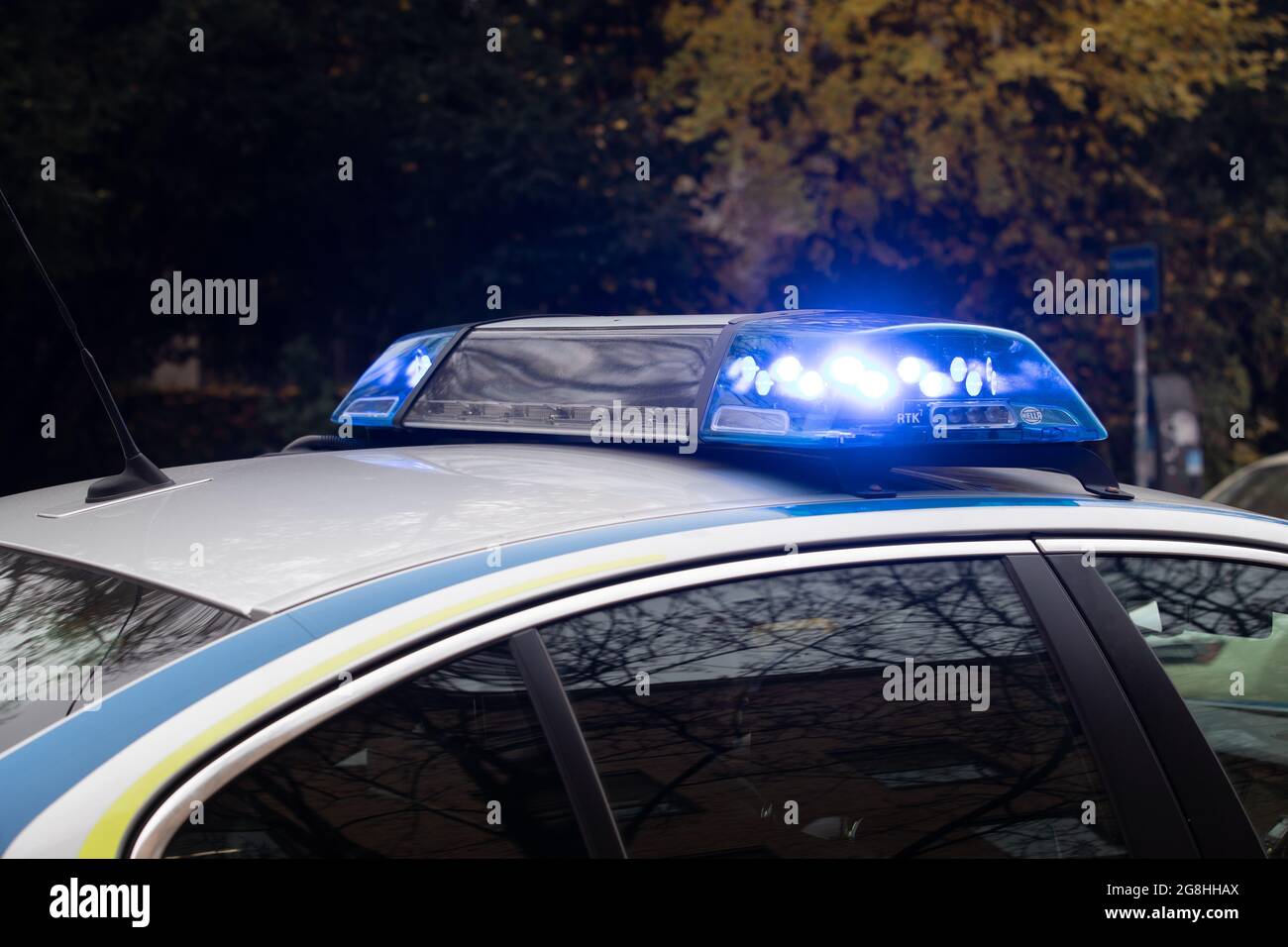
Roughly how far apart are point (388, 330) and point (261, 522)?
1555 centimetres

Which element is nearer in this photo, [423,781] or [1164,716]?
[423,781]

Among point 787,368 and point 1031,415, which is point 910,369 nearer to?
point 787,368

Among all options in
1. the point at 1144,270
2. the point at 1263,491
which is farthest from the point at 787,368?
the point at 1144,270

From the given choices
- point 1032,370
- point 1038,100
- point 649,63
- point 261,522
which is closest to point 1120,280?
point 1038,100

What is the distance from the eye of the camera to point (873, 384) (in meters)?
1.99

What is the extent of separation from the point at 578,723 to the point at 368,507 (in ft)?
1.47

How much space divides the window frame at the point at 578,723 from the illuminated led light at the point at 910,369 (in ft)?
0.84

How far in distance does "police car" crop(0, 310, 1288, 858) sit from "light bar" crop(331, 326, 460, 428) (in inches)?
9.3

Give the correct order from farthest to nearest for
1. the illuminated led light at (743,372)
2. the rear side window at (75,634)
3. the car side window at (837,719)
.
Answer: the illuminated led light at (743,372), the car side window at (837,719), the rear side window at (75,634)

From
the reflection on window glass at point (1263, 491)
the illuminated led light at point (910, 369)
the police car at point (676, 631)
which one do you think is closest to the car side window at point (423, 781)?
the police car at point (676, 631)

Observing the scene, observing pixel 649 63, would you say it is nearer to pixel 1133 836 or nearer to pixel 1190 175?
pixel 1190 175

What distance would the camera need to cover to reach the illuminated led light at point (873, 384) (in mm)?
1985

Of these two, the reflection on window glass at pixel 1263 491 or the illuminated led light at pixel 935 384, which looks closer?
the illuminated led light at pixel 935 384

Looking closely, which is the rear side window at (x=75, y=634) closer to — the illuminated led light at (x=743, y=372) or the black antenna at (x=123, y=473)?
the black antenna at (x=123, y=473)
